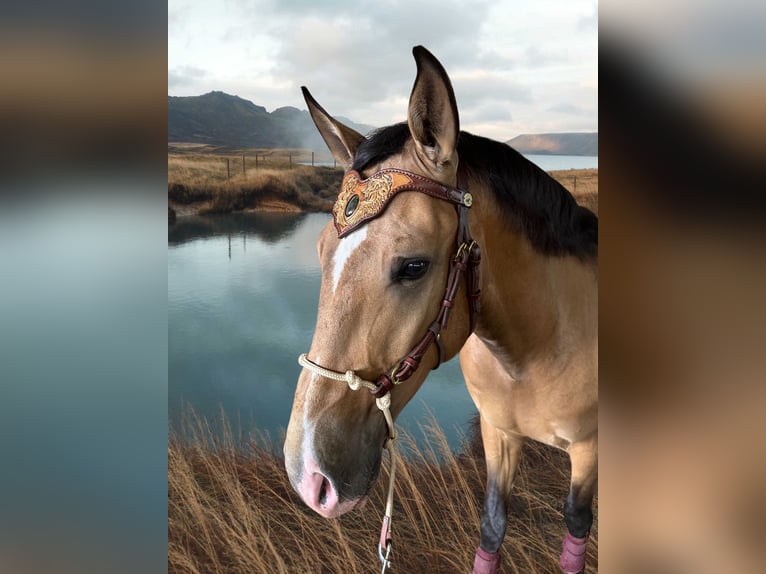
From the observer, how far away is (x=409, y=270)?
916 mm

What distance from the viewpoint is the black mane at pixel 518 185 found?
0.99 meters

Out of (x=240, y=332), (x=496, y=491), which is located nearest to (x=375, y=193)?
(x=496, y=491)

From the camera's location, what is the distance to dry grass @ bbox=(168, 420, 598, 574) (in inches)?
77.4

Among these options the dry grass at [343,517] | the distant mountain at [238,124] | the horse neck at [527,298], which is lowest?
the dry grass at [343,517]

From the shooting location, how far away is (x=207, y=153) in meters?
2.14

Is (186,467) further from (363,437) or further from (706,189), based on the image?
(706,189)

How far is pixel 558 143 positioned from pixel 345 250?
3.93 ft

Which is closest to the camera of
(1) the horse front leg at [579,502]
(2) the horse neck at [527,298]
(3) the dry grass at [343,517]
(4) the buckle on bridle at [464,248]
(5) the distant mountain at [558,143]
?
(4) the buckle on bridle at [464,248]

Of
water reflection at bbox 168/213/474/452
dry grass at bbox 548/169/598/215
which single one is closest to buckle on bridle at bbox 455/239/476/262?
dry grass at bbox 548/169/598/215

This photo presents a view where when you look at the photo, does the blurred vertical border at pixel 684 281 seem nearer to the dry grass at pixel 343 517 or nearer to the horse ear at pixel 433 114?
the horse ear at pixel 433 114

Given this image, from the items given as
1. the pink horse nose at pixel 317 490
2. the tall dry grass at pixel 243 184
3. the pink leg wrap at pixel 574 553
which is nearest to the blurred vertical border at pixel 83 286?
the pink horse nose at pixel 317 490

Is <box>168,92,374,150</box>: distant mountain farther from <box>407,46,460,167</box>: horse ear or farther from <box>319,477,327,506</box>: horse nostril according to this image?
<box>319,477,327,506</box>: horse nostril

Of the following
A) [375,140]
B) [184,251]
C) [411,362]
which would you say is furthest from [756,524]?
[184,251]

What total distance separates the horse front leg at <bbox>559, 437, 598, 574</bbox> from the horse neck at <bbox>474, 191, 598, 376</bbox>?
30 centimetres
